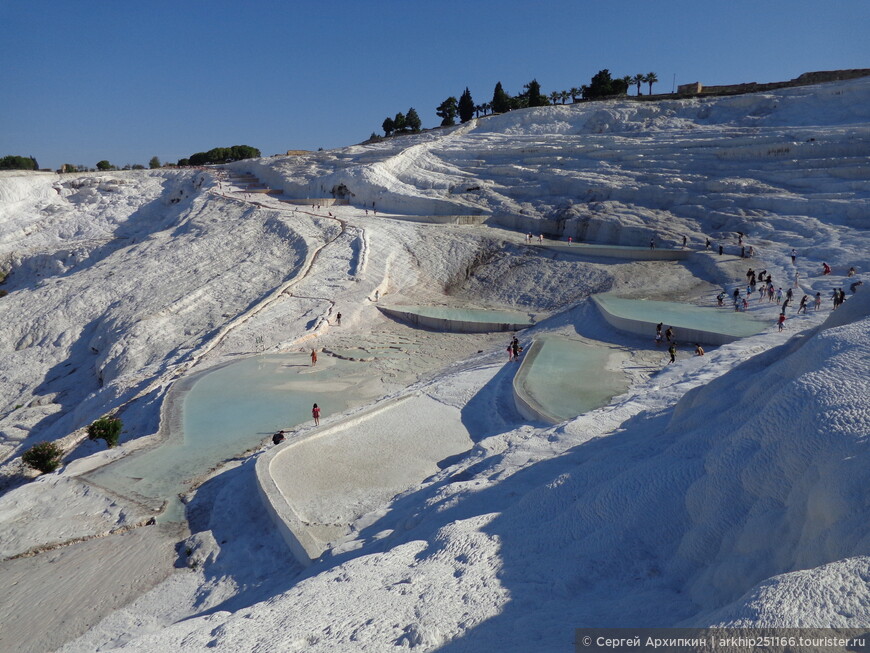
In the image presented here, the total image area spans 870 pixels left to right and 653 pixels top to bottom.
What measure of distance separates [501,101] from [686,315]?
36.2m

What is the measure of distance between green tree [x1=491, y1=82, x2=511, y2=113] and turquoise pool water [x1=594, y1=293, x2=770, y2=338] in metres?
33.5

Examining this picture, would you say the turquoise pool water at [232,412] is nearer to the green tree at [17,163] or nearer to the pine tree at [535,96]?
the pine tree at [535,96]

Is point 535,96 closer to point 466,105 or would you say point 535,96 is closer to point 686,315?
point 466,105

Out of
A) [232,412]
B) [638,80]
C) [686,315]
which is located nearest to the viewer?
[232,412]

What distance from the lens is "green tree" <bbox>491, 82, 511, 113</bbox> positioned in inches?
1886

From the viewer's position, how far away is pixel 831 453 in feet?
13.5

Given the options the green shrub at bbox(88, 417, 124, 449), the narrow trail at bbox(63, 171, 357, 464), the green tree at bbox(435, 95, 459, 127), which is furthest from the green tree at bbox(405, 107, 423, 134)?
the green shrub at bbox(88, 417, 124, 449)

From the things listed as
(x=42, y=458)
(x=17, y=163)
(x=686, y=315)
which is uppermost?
(x=17, y=163)

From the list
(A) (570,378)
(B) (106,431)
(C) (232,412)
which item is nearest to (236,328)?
(C) (232,412)

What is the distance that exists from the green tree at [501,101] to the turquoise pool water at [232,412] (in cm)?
3714

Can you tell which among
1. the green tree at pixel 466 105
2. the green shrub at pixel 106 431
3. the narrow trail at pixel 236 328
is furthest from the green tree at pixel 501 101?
the green shrub at pixel 106 431

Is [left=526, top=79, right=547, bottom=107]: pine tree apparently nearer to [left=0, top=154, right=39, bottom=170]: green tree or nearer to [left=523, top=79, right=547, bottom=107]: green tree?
[left=523, top=79, right=547, bottom=107]: green tree

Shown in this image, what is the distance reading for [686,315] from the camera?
52.9 feet

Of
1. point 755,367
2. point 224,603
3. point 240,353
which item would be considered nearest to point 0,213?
point 240,353
